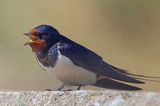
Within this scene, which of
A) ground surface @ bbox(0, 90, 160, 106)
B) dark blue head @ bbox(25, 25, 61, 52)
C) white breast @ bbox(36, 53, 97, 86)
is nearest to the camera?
ground surface @ bbox(0, 90, 160, 106)

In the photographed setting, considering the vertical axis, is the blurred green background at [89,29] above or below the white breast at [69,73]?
above

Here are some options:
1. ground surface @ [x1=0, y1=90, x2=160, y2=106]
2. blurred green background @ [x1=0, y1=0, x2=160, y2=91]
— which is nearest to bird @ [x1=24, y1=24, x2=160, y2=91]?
ground surface @ [x1=0, y1=90, x2=160, y2=106]

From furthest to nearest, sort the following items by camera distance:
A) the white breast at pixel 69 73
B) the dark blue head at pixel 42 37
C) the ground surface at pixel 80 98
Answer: the dark blue head at pixel 42 37 < the white breast at pixel 69 73 < the ground surface at pixel 80 98

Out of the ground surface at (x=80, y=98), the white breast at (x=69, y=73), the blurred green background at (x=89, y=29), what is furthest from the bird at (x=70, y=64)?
the blurred green background at (x=89, y=29)

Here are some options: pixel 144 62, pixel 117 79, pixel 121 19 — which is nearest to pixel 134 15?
pixel 121 19

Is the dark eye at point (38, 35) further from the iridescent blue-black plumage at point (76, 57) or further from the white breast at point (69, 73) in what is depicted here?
the white breast at point (69, 73)

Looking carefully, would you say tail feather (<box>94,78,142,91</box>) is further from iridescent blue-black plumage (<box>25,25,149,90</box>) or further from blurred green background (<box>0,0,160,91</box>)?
blurred green background (<box>0,0,160,91</box>)

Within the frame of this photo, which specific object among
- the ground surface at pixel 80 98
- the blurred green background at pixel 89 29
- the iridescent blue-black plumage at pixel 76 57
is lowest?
the ground surface at pixel 80 98

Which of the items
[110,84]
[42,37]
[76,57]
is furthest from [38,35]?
[110,84]
